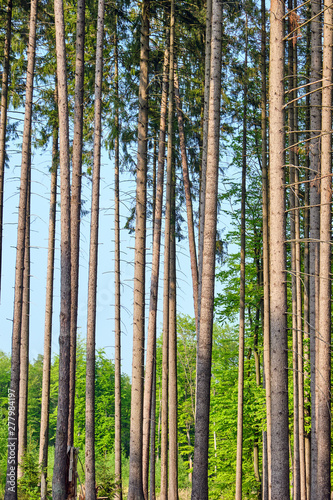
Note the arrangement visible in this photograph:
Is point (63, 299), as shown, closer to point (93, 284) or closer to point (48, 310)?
point (93, 284)

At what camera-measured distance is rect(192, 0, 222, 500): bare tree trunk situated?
29.3 ft

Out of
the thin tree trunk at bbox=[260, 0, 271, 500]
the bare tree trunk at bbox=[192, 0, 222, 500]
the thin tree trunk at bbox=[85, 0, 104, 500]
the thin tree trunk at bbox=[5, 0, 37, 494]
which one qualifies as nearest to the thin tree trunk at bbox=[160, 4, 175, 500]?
the thin tree trunk at bbox=[85, 0, 104, 500]

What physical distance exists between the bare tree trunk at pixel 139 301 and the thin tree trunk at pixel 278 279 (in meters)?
5.53

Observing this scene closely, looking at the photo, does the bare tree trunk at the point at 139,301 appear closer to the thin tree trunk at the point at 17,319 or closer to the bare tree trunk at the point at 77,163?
the bare tree trunk at the point at 77,163

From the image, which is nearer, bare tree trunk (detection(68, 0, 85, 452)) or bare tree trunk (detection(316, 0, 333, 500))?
bare tree trunk (detection(316, 0, 333, 500))

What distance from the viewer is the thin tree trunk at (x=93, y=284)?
12758mm

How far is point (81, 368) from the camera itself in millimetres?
38469

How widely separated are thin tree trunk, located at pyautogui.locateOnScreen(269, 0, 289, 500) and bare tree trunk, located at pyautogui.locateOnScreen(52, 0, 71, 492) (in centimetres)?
488

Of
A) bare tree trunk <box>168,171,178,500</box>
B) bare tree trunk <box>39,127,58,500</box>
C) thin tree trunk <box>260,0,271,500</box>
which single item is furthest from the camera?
bare tree trunk <box>39,127,58,500</box>

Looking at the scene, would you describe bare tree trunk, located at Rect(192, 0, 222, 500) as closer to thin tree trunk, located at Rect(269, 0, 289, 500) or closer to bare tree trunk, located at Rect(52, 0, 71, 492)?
thin tree trunk, located at Rect(269, 0, 289, 500)

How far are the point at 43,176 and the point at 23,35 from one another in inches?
178

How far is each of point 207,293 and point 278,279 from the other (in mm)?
2437

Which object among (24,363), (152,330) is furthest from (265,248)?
(24,363)

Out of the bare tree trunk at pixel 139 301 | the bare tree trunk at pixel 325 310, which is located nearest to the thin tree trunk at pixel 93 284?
the bare tree trunk at pixel 139 301
